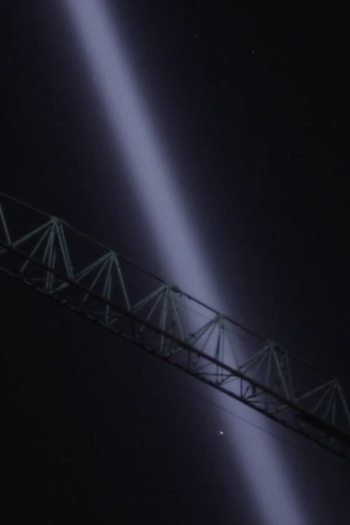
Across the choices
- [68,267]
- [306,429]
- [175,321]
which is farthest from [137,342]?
[306,429]

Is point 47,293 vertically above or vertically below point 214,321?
below

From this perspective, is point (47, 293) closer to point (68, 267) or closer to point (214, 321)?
point (68, 267)

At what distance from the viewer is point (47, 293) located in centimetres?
1795

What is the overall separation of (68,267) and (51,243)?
0.53 m

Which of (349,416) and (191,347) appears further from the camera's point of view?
(349,416)

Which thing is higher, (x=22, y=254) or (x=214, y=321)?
(x=214, y=321)

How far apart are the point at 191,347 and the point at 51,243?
127 inches

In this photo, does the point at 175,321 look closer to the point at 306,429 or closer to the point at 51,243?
the point at 51,243

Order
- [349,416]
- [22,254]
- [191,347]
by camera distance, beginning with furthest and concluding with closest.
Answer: [349,416] → [191,347] → [22,254]

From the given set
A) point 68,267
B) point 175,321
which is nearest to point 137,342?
point 175,321

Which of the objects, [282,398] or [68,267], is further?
[282,398]

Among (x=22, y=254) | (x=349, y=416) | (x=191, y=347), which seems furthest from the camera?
(x=349, y=416)

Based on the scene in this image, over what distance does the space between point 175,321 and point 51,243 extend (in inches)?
107

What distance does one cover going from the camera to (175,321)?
18.4 m
